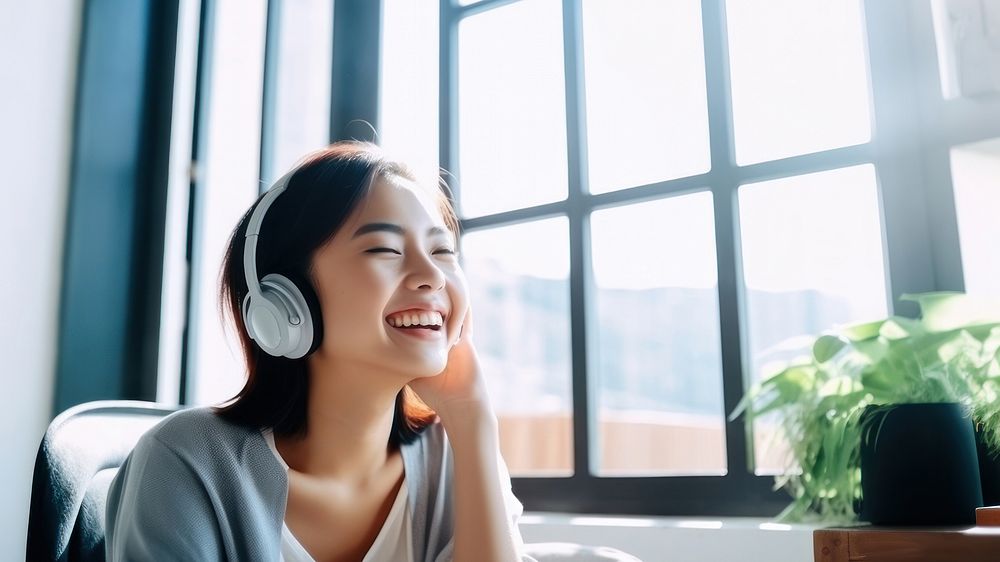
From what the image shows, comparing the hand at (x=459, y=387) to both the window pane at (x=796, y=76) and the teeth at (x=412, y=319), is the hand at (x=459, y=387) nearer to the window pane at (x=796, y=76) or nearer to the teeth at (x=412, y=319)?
the teeth at (x=412, y=319)

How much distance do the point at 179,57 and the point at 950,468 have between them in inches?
75.9

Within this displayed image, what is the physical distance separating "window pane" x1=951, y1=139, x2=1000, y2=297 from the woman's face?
86cm

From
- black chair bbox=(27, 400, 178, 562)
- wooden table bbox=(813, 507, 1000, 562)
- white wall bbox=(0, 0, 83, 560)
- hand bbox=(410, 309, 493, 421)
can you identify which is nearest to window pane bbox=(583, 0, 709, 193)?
hand bbox=(410, 309, 493, 421)

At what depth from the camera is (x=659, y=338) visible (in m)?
1.79

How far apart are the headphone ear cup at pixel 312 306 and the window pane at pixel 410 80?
1116mm

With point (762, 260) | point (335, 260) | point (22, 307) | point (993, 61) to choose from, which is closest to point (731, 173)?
point (762, 260)

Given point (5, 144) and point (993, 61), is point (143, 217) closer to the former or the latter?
point (5, 144)

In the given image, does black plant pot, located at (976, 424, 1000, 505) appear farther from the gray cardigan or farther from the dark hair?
the dark hair

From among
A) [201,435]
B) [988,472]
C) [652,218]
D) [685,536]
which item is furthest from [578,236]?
[201,435]

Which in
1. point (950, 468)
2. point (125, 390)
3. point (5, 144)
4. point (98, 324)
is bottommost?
point (950, 468)

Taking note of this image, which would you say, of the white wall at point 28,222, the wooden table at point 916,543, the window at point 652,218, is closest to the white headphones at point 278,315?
the wooden table at point 916,543

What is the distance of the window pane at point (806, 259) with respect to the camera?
5.06 feet

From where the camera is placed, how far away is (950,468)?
39.9 inches

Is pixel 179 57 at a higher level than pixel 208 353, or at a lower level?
higher
